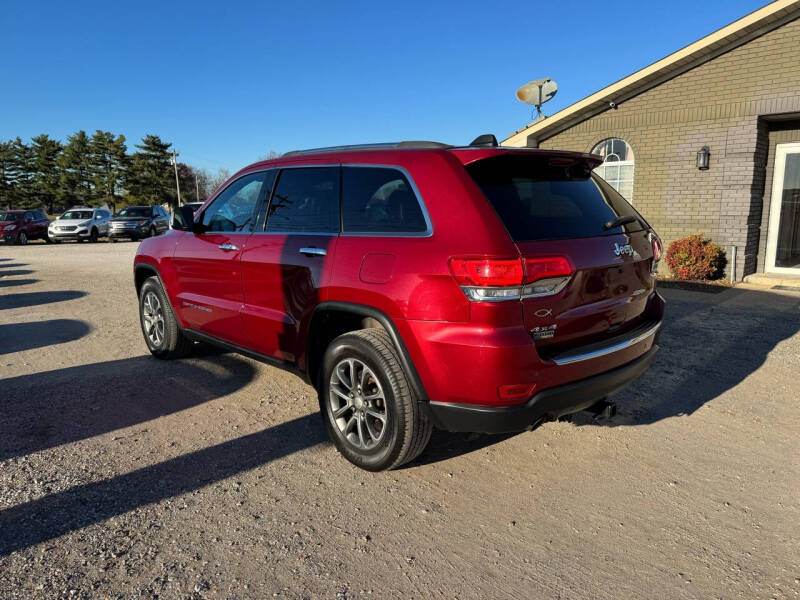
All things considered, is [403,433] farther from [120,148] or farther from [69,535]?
[120,148]

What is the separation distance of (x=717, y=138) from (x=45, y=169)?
212 feet

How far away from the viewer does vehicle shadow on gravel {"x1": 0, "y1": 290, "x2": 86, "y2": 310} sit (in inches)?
355

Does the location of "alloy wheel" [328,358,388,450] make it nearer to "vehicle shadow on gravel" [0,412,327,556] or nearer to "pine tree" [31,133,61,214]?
"vehicle shadow on gravel" [0,412,327,556]

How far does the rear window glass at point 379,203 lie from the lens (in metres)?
3.08

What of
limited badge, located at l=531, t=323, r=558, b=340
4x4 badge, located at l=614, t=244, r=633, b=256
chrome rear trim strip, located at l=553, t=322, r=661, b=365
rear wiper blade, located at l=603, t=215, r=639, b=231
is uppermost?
rear wiper blade, located at l=603, t=215, r=639, b=231

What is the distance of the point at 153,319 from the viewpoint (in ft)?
18.5

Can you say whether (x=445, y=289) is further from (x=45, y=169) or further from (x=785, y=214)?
(x=45, y=169)

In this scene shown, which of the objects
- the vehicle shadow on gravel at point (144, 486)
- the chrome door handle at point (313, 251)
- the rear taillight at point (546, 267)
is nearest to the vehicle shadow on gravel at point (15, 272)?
the vehicle shadow on gravel at point (144, 486)

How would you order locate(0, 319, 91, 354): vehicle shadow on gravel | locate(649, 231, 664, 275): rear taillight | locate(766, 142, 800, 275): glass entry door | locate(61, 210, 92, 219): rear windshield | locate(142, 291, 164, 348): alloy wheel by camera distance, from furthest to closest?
locate(61, 210, 92, 219): rear windshield → locate(766, 142, 800, 275): glass entry door → locate(0, 319, 91, 354): vehicle shadow on gravel → locate(142, 291, 164, 348): alloy wheel → locate(649, 231, 664, 275): rear taillight

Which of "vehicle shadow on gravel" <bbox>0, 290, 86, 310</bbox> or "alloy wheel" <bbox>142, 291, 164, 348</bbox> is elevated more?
"alloy wheel" <bbox>142, 291, 164, 348</bbox>

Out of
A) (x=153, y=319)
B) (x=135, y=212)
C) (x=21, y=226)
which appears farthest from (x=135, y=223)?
(x=153, y=319)

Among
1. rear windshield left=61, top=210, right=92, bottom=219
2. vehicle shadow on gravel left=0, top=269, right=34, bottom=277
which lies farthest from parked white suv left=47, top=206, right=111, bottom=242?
vehicle shadow on gravel left=0, top=269, right=34, bottom=277

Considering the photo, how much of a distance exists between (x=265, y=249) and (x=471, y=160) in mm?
1665

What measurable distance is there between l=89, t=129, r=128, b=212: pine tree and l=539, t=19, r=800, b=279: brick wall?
59537mm
